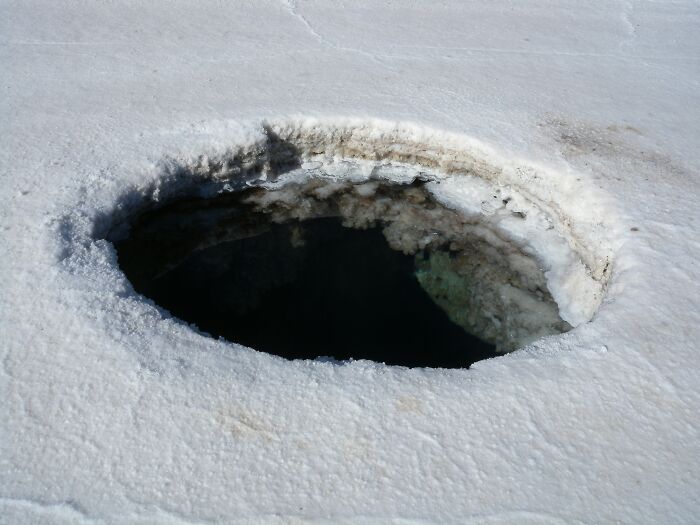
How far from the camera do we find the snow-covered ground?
196 cm

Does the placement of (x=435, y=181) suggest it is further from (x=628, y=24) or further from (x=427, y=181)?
(x=628, y=24)

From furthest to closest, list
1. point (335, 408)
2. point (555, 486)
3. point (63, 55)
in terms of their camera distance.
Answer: point (63, 55) → point (335, 408) → point (555, 486)

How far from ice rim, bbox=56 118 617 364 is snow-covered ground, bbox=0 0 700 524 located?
24 mm

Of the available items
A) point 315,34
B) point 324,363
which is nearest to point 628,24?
point 315,34

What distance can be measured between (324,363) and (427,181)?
1801 mm

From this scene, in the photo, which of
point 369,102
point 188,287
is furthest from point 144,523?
point 369,102

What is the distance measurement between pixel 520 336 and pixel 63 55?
3.16 meters

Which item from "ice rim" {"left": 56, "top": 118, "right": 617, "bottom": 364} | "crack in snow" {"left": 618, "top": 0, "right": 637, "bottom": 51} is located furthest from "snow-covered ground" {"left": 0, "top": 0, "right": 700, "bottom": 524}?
"crack in snow" {"left": 618, "top": 0, "right": 637, "bottom": 51}

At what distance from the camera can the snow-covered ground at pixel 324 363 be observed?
1955mm

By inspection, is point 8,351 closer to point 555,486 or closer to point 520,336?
point 555,486

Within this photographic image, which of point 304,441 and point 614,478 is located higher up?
point 614,478

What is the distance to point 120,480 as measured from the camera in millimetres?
1945

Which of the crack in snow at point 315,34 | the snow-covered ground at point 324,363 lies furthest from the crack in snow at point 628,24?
the crack in snow at point 315,34

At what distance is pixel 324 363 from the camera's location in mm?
2344
